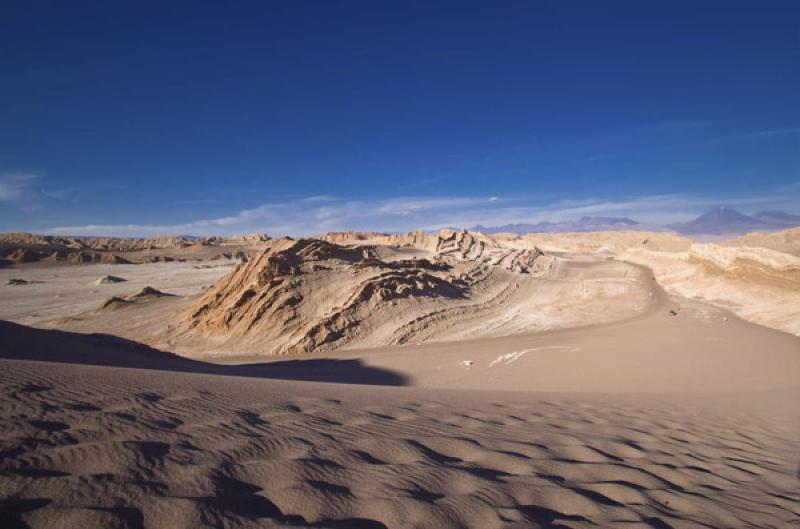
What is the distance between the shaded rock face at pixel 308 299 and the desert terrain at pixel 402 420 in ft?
0.27

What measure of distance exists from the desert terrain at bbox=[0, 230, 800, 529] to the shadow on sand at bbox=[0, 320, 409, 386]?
9cm

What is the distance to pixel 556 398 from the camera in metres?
6.37

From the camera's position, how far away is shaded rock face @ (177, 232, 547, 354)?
13.8 m

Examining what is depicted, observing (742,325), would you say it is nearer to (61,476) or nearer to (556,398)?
(556,398)

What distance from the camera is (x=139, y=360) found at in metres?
8.27

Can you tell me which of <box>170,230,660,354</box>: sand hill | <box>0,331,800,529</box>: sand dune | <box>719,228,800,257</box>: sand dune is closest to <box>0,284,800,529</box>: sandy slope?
<box>0,331,800,529</box>: sand dune

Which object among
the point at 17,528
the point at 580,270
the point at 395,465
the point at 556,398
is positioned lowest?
the point at 556,398

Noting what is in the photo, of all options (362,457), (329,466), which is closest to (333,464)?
(329,466)

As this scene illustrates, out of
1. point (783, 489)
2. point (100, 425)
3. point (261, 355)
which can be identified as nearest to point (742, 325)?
point (783, 489)

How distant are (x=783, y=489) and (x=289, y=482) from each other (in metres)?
3.67

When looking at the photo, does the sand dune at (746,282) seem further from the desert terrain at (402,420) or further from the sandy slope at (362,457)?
the sandy slope at (362,457)

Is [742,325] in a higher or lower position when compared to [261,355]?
higher

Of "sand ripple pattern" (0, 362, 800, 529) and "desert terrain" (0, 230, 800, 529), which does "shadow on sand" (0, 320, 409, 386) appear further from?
"sand ripple pattern" (0, 362, 800, 529)

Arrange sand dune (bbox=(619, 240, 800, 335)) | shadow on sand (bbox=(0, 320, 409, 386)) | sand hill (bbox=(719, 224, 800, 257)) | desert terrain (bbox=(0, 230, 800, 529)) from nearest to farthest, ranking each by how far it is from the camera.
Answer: desert terrain (bbox=(0, 230, 800, 529)) → shadow on sand (bbox=(0, 320, 409, 386)) → sand dune (bbox=(619, 240, 800, 335)) → sand hill (bbox=(719, 224, 800, 257))
